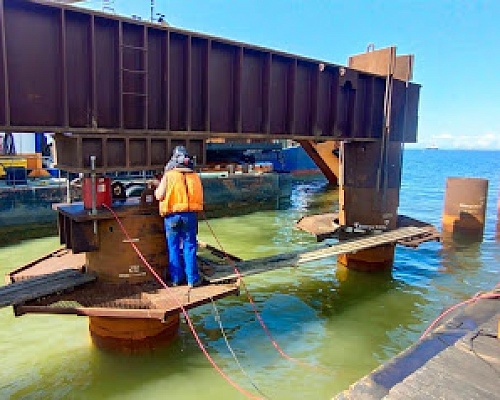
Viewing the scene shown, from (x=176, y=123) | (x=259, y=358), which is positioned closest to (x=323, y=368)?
(x=259, y=358)

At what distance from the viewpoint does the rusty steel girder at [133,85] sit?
630 centimetres

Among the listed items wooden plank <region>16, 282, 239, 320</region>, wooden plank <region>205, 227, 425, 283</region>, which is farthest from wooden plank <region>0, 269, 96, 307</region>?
wooden plank <region>205, 227, 425, 283</region>

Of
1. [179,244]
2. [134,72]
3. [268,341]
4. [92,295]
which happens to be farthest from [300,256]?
[134,72]

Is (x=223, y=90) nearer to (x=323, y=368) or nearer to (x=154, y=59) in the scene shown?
(x=154, y=59)

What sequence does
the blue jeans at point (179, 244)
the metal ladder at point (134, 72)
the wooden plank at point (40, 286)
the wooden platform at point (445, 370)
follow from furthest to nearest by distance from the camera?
the metal ladder at point (134, 72) → the blue jeans at point (179, 244) → the wooden plank at point (40, 286) → the wooden platform at point (445, 370)

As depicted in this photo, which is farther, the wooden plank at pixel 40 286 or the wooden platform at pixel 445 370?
the wooden plank at pixel 40 286

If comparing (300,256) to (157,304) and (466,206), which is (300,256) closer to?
(157,304)

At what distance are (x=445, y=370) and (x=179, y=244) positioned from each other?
436cm

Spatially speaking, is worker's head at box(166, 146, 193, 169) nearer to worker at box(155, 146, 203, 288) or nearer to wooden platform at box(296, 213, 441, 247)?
worker at box(155, 146, 203, 288)

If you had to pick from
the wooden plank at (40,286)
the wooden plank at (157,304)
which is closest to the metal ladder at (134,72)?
the wooden plank at (40,286)

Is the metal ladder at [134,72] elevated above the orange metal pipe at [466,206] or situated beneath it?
elevated above

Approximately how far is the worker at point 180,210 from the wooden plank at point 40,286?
1471 mm

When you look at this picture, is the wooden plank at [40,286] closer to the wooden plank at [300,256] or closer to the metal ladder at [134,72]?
the wooden plank at [300,256]

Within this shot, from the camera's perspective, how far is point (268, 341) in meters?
8.38
